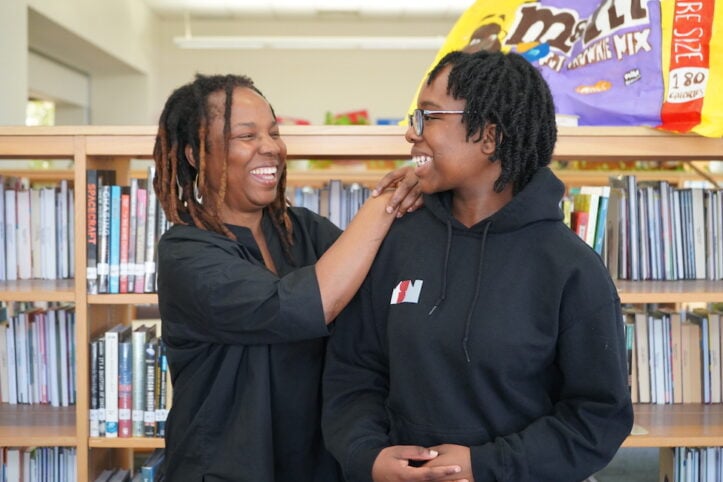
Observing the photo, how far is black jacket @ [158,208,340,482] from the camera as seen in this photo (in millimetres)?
1560

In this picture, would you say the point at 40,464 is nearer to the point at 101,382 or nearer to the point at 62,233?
the point at 101,382

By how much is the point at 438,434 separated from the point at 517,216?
402 millimetres

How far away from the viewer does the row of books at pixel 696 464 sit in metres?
2.52

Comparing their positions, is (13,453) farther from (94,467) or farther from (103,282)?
(103,282)

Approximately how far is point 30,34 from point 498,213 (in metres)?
7.35

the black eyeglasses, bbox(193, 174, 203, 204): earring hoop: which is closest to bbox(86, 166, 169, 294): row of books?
bbox(193, 174, 203, 204): earring hoop

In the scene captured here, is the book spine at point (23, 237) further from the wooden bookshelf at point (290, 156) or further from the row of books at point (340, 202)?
the row of books at point (340, 202)

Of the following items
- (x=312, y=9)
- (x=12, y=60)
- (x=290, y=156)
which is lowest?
(x=290, y=156)

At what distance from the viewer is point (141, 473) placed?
2496 mm

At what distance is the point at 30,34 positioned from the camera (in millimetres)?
7719

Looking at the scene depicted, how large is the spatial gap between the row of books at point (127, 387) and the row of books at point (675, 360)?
4.67ft

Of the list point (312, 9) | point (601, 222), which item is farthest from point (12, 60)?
point (601, 222)

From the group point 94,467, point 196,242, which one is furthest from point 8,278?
point 196,242

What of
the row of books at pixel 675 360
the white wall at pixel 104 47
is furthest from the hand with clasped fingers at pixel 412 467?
the white wall at pixel 104 47
